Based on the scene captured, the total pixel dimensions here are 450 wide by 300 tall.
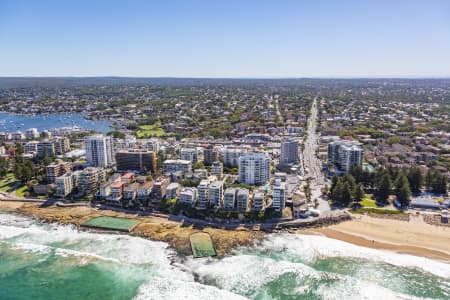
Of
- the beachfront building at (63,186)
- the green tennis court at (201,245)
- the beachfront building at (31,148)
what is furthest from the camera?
the beachfront building at (31,148)

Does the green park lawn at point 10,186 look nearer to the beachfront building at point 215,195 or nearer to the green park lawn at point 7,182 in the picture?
the green park lawn at point 7,182

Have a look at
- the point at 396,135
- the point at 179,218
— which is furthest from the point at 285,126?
Answer: the point at 179,218

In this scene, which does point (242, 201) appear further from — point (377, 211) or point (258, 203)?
point (377, 211)

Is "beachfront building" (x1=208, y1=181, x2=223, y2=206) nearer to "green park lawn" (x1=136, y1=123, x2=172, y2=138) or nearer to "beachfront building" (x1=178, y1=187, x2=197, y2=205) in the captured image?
"beachfront building" (x1=178, y1=187, x2=197, y2=205)

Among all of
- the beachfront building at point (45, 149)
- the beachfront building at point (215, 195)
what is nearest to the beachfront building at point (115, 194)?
the beachfront building at point (215, 195)

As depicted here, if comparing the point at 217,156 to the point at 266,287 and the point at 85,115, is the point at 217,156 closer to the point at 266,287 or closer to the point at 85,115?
the point at 266,287

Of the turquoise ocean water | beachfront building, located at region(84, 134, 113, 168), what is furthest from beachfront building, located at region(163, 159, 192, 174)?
the turquoise ocean water
